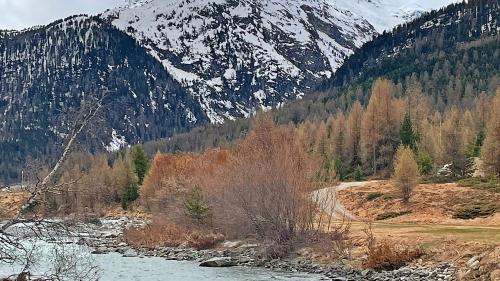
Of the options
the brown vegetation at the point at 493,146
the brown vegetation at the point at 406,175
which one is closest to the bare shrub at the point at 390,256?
the brown vegetation at the point at 406,175

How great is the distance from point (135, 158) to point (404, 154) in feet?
214

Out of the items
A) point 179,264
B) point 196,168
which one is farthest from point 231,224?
point 196,168

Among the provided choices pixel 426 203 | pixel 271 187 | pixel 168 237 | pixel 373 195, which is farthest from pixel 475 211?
pixel 168 237

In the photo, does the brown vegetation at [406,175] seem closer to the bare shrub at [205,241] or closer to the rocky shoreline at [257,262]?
the bare shrub at [205,241]

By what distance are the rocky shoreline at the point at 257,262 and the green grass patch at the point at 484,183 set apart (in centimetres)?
2676

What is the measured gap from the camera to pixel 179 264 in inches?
1870

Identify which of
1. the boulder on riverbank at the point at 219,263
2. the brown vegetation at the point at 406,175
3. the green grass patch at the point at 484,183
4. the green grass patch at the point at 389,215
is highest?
the brown vegetation at the point at 406,175

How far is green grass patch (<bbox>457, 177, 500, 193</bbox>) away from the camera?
204 ft

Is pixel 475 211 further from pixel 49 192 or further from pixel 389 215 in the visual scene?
pixel 49 192

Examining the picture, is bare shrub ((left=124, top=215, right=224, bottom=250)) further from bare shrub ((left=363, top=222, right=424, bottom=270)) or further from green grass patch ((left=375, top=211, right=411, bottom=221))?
bare shrub ((left=363, top=222, right=424, bottom=270))

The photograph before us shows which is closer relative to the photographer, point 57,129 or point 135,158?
point 57,129

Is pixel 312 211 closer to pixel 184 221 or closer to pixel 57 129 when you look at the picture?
pixel 184 221

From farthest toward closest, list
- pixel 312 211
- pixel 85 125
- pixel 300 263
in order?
pixel 312 211 < pixel 300 263 < pixel 85 125

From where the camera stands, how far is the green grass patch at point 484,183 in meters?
62.1
